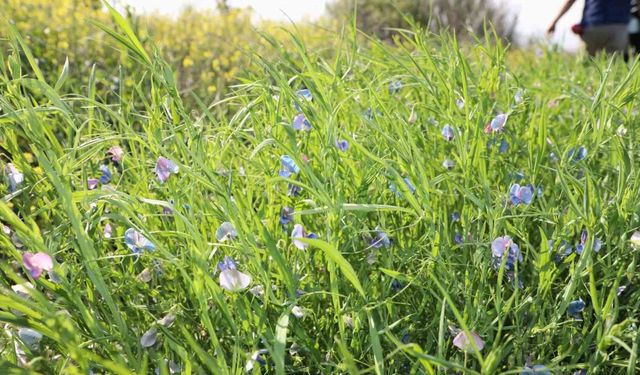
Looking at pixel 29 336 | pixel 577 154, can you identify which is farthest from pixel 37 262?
pixel 577 154

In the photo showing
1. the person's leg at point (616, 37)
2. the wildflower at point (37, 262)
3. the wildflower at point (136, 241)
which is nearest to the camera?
the wildflower at point (37, 262)

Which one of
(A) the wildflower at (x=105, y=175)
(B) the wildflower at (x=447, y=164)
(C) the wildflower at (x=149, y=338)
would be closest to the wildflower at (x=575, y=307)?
(B) the wildflower at (x=447, y=164)

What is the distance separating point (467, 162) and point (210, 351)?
1.97 ft

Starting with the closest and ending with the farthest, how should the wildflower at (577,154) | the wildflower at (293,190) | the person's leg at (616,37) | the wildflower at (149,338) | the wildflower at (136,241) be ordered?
the wildflower at (149,338), the wildflower at (136,241), the wildflower at (293,190), the wildflower at (577,154), the person's leg at (616,37)

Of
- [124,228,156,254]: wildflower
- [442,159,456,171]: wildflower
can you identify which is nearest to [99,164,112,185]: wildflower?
[124,228,156,254]: wildflower

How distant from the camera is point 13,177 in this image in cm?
132

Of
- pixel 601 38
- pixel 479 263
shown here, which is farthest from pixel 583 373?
pixel 601 38

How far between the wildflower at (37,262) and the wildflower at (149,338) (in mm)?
183

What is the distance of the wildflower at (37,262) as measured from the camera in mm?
1002

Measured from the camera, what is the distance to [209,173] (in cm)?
110

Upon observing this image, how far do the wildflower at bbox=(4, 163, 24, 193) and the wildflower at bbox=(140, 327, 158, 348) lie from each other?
42 cm

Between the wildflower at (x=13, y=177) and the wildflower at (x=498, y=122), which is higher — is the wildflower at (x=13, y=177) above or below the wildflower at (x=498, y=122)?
below

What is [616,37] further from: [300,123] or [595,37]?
[300,123]

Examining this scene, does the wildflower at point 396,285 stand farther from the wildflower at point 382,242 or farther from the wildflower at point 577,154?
the wildflower at point 577,154
